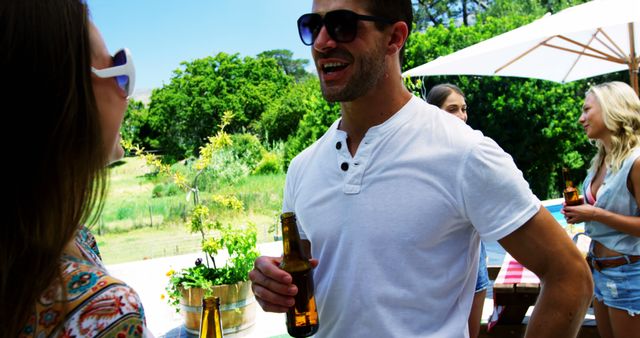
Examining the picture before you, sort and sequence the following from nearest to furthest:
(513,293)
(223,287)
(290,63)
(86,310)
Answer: (86,310)
(513,293)
(223,287)
(290,63)

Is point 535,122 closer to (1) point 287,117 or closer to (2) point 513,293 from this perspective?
(2) point 513,293

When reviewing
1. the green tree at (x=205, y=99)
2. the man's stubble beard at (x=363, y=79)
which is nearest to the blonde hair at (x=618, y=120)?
the man's stubble beard at (x=363, y=79)

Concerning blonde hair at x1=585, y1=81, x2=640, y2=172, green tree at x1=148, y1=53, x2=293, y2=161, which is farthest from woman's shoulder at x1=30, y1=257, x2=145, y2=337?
green tree at x1=148, y1=53, x2=293, y2=161

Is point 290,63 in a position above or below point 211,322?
above

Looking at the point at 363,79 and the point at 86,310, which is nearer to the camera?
the point at 86,310

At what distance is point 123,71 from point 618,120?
335 cm

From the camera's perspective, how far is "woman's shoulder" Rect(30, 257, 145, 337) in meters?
0.77

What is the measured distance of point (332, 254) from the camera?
155cm

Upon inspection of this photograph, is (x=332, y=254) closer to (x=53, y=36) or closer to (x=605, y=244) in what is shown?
(x=53, y=36)

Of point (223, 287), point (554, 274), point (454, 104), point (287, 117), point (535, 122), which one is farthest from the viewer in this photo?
point (287, 117)

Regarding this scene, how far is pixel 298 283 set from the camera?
4.99ft

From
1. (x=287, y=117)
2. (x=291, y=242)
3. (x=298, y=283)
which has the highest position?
(x=291, y=242)

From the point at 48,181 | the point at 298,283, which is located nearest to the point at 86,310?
the point at 48,181

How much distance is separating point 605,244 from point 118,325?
316cm
